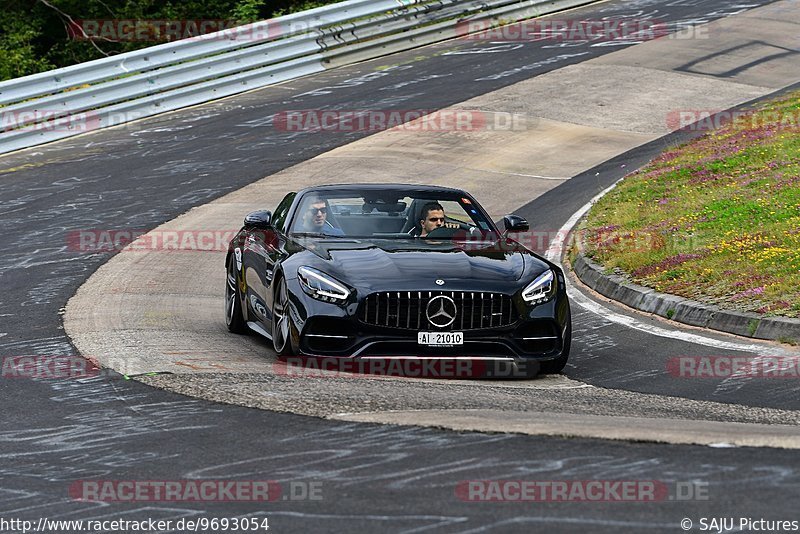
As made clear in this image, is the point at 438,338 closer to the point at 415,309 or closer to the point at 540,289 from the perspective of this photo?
the point at 415,309

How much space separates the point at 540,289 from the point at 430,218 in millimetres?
1565

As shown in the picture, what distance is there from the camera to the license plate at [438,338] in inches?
367

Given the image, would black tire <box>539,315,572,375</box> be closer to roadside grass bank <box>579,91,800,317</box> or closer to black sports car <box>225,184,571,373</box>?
black sports car <box>225,184,571,373</box>

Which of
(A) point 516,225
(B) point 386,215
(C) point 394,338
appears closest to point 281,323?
(C) point 394,338

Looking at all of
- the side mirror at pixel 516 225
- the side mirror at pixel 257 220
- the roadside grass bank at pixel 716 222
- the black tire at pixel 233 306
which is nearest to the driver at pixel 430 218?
the side mirror at pixel 516 225

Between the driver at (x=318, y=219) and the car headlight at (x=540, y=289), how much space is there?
6.12ft

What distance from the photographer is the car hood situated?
953 centimetres

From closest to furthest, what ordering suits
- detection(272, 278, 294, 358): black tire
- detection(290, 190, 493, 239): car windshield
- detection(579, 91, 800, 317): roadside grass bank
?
detection(272, 278, 294, 358): black tire → detection(290, 190, 493, 239): car windshield → detection(579, 91, 800, 317): roadside grass bank

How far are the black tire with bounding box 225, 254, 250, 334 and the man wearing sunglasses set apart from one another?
1009 millimetres

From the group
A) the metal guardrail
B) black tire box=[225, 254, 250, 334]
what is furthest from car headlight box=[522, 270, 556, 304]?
the metal guardrail

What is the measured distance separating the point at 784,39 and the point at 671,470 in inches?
986

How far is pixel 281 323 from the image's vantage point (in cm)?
988

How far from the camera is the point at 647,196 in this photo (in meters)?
17.4

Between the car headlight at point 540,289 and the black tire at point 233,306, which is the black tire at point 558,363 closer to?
the car headlight at point 540,289
